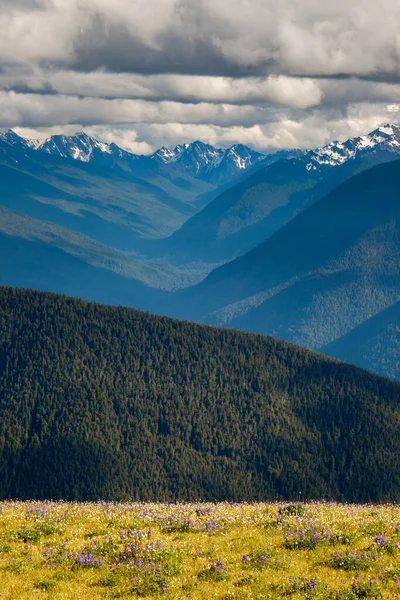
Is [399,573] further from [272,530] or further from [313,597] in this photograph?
[272,530]

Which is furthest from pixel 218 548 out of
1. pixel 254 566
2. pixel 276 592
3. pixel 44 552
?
pixel 44 552

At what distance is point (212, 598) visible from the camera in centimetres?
2802

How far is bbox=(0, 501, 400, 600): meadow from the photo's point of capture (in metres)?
28.7

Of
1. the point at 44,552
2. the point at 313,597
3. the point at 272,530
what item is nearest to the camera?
the point at 313,597

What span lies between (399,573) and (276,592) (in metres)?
4.62

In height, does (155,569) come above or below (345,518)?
below

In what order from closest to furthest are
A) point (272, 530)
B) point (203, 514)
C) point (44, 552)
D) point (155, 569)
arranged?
1. point (155, 569)
2. point (44, 552)
3. point (272, 530)
4. point (203, 514)

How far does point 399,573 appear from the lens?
96.1 ft

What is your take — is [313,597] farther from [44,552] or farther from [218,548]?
[44,552]

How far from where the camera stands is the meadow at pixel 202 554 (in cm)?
2869

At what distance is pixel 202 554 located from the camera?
32.4m

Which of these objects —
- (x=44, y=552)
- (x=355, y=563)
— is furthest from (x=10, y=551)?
(x=355, y=563)

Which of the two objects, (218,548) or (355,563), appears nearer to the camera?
(355,563)

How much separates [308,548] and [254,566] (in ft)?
9.90
